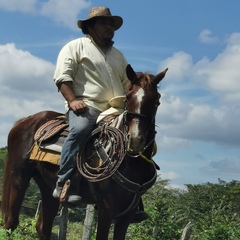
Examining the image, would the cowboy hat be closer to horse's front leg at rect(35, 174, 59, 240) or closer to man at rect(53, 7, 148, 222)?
man at rect(53, 7, 148, 222)

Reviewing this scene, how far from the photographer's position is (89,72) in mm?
6234

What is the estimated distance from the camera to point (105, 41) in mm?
6371

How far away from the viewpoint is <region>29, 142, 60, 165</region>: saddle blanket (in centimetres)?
640

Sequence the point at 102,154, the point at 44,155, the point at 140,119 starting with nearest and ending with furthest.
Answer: the point at 140,119 < the point at 102,154 < the point at 44,155

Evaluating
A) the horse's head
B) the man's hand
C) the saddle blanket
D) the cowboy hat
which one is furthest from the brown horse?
the cowboy hat

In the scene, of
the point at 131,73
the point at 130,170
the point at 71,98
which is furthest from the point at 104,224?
the point at 131,73

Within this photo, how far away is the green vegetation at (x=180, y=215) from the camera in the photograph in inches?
534

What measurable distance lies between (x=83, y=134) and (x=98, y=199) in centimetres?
69

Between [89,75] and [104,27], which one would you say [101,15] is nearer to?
[104,27]

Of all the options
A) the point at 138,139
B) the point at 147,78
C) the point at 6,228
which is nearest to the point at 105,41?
the point at 147,78

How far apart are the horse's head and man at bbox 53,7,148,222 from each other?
668 millimetres

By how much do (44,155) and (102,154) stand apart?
1028 millimetres

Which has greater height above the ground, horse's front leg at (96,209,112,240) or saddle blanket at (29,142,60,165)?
saddle blanket at (29,142,60,165)

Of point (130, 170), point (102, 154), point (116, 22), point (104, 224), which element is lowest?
point (104, 224)
